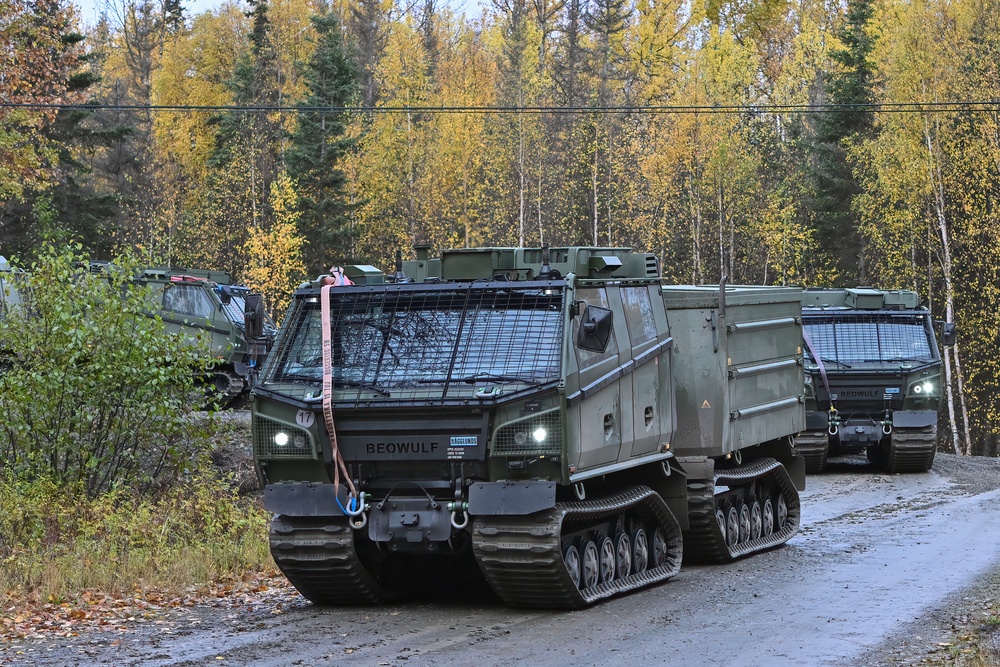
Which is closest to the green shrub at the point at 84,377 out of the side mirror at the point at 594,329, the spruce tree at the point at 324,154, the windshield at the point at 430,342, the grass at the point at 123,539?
the grass at the point at 123,539

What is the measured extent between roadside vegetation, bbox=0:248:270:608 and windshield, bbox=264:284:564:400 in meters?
3.05

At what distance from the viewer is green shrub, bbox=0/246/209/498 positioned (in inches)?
581

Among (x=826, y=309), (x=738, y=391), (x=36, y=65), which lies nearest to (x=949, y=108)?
(x=826, y=309)

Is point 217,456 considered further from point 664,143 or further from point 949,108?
point 664,143

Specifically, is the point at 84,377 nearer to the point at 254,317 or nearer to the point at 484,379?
the point at 254,317

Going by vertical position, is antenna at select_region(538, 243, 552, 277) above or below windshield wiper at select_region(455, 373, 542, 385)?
above

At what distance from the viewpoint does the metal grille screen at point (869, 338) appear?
23688 millimetres

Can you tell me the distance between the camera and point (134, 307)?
48.9 ft

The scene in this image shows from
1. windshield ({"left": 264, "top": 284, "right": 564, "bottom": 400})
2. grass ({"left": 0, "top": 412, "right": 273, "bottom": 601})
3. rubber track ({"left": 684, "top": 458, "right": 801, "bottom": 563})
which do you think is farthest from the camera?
rubber track ({"left": 684, "top": 458, "right": 801, "bottom": 563})

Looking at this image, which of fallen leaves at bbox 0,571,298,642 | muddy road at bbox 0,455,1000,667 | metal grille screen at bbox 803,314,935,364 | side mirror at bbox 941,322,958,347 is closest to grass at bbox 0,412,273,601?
fallen leaves at bbox 0,571,298,642

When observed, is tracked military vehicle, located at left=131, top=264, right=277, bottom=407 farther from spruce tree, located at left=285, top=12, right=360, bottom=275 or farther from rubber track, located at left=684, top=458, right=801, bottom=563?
spruce tree, located at left=285, top=12, right=360, bottom=275

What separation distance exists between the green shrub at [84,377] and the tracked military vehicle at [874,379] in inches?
460

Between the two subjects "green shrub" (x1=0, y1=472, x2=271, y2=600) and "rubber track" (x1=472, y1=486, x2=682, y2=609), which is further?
"green shrub" (x1=0, y1=472, x2=271, y2=600)

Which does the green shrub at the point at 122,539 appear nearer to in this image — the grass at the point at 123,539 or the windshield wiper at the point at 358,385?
the grass at the point at 123,539
